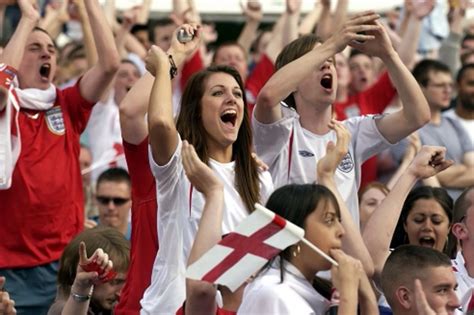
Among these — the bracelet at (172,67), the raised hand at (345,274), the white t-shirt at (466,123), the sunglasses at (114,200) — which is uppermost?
the bracelet at (172,67)

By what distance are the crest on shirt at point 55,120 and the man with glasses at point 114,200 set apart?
1281 mm

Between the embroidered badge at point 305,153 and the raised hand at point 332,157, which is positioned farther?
the embroidered badge at point 305,153

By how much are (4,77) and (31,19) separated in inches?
18.3

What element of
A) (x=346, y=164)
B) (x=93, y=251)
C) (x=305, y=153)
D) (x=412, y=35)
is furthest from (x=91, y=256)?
(x=412, y=35)

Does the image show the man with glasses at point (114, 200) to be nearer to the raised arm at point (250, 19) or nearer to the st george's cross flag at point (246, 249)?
the raised arm at point (250, 19)

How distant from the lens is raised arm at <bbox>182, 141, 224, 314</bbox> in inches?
248

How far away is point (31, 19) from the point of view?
8.70 metres

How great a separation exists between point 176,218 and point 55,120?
2015mm

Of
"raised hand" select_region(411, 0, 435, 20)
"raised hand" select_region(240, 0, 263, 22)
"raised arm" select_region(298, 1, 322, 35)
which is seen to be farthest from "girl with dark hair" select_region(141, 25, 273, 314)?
"raised hand" select_region(240, 0, 263, 22)

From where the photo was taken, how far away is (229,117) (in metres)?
7.18

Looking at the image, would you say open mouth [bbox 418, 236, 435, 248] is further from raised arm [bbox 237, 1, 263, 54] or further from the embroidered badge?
raised arm [bbox 237, 1, 263, 54]

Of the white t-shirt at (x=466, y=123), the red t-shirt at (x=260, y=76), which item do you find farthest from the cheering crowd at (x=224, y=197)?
the red t-shirt at (x=260, y=76)

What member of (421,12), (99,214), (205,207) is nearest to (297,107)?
(205,207)

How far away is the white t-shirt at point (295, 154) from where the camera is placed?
25.2ft
